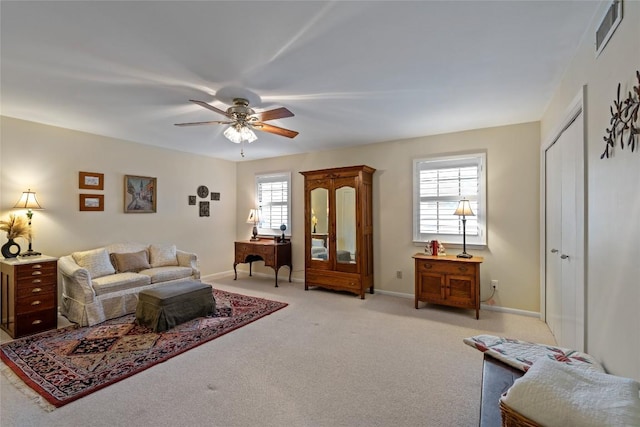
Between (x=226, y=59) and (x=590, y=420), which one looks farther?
(x=226, y=59)

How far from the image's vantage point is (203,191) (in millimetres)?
5832

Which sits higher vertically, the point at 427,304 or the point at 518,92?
the point at 518,92

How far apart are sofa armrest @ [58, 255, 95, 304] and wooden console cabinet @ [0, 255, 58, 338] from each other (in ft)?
0.55

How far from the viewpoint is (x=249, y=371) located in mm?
2443

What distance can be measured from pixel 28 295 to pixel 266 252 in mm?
3143

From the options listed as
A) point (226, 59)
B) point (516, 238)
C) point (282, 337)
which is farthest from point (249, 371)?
point (516, 238)

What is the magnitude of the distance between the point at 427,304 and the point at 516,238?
57.5 inches

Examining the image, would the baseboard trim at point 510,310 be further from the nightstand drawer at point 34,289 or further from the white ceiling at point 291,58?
the nightstand drawer at point 34,289

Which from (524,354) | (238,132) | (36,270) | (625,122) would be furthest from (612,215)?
(36,270)

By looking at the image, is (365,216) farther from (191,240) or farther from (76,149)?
(76,149)

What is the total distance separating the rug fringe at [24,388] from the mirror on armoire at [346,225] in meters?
3.56

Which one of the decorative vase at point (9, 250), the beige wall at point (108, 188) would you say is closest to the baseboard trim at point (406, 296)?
the beige wall at point (108, 188)

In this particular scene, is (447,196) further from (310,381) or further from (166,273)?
(166,273)

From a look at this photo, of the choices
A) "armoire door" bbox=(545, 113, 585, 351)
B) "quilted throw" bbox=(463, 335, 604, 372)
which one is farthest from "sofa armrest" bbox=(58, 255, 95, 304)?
"armoire door" bbox=(545, 113, 585, 351)
